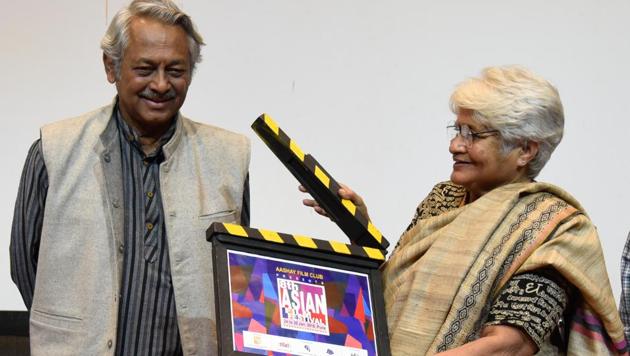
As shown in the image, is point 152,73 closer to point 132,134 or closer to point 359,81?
point 132,134

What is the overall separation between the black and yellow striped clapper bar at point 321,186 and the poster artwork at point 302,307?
32 centimetres

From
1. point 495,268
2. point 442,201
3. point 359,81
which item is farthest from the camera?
point 359,81

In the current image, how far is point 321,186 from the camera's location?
2.88 m

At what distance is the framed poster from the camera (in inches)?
97.7

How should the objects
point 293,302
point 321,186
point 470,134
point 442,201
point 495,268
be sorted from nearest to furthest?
point 293,302 → point 495,268 → point 470,134 → point 321,186 → point 442,201

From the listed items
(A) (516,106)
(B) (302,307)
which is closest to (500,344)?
(B) (302,307)

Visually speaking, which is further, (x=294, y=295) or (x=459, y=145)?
(x=459, y=145)

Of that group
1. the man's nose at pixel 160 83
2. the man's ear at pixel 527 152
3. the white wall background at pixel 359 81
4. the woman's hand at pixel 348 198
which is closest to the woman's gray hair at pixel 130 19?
the man's nose at pixel 160 83

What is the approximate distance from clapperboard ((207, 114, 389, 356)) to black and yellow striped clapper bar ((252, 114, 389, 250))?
0.06 metres

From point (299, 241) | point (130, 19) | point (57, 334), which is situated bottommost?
point (57, 334)

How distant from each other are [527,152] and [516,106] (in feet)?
0.43

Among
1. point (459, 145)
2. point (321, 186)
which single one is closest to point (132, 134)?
point (321, 186)

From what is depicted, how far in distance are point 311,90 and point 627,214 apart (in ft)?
3.71

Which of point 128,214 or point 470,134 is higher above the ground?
point 470,134
